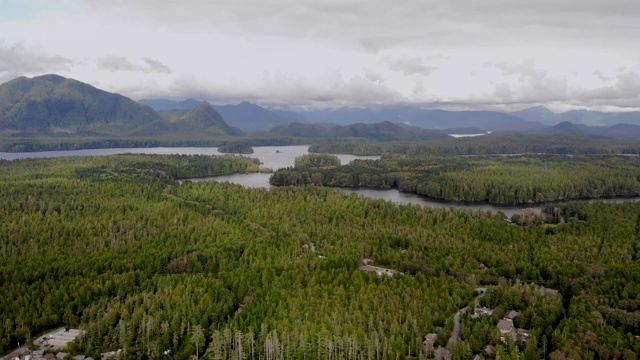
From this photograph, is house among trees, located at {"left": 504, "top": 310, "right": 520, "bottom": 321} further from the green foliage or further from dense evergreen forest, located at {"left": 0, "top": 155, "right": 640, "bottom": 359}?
the green foliage

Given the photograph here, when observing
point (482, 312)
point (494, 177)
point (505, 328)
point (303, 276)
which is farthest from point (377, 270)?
point (494, 177)

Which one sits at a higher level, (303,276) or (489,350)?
(303,276)

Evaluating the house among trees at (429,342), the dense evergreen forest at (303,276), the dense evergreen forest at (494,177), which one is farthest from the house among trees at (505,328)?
the dense evergreen forest at (494,177)

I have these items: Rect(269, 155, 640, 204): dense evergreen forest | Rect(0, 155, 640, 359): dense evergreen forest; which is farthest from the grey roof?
Rect(269, 155, 640, 204): dense evergreen forest

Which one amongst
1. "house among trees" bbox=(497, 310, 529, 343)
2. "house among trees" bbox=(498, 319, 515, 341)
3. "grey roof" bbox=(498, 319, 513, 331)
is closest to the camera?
"house among trees" bbox=(497, 310, 529, 343)

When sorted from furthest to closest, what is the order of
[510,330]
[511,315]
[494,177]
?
[494,177] < [511,315] < [510,330]

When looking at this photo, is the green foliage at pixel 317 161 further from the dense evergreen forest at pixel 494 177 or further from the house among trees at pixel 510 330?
the house among trees at pixel 510 330

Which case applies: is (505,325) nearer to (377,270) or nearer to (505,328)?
(505,328)
